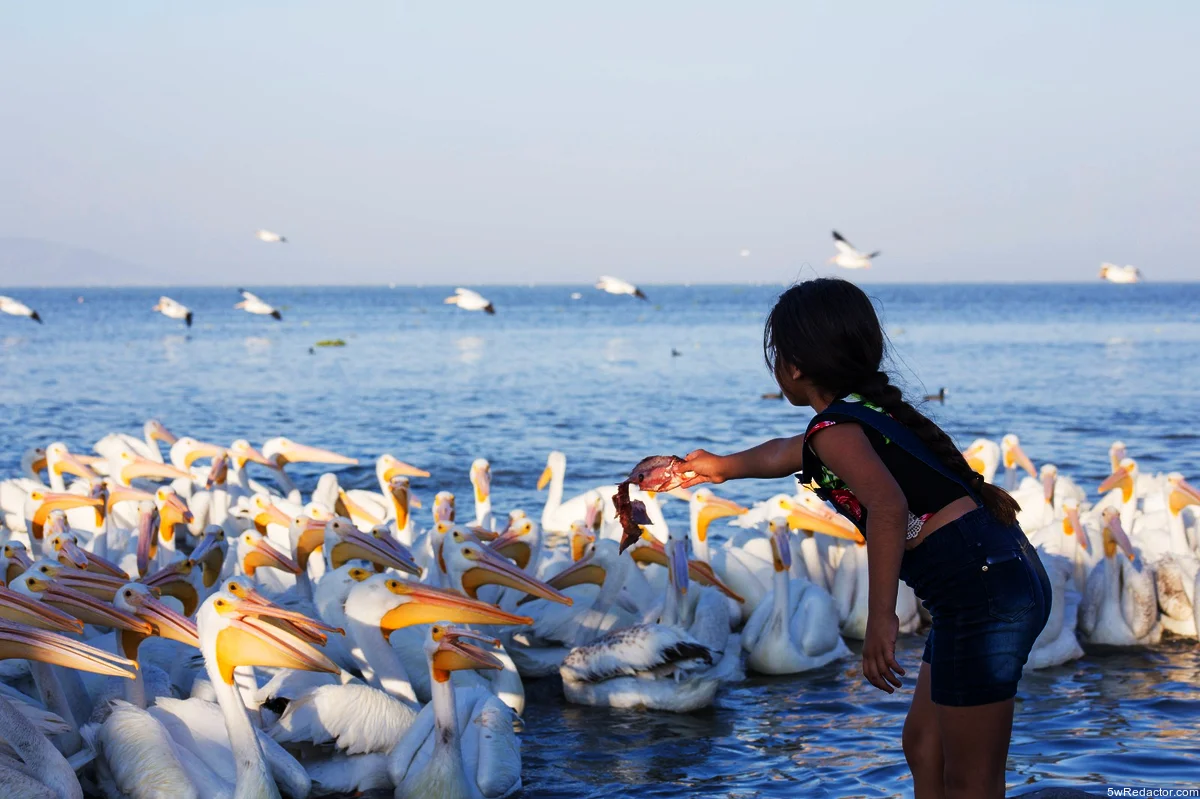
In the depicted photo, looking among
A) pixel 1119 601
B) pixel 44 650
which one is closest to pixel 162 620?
pixel 44 650

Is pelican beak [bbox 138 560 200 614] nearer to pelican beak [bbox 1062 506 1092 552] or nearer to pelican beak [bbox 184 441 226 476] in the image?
pelican beak [bbox 1062 506 1092 552]

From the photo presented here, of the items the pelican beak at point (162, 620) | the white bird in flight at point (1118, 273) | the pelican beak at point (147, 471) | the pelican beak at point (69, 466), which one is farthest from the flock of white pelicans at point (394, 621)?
the white bird in flight at point (1118, 273)

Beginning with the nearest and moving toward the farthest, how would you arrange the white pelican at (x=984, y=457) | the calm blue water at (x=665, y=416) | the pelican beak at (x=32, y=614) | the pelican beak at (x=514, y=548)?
the pelican beak at (x=32, y=614)
the calm blue water at (x=665, y=416)
the pelican beak at (x=514, y=548)
the white pelican at (x=984, y=457)

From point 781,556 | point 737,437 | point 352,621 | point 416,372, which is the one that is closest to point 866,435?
point 352,621

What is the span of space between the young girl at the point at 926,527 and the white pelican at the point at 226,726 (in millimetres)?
1845

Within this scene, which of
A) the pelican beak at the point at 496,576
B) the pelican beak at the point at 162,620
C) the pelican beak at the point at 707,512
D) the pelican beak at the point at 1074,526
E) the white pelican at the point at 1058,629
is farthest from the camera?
the pelican beak at the point at 707,512

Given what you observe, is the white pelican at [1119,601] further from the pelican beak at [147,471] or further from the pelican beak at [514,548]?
the pelican beak at [147,471]

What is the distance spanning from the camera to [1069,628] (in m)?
5.85

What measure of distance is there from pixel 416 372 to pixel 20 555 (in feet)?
69.8

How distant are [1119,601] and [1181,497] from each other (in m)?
1.68

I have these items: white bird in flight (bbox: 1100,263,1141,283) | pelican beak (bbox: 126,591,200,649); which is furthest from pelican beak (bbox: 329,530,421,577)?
white bird in flight (bbox: 1100,263,1141,283)

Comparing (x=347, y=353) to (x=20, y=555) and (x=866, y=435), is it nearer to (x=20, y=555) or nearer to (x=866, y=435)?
(x=20, y=555)

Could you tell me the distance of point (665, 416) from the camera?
17672 millimetres

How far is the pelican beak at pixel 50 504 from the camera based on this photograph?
274 inches
